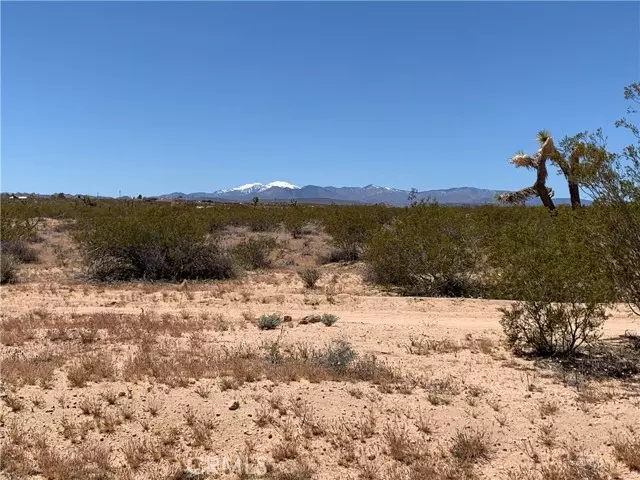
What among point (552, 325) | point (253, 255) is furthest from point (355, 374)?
point (253, 255)

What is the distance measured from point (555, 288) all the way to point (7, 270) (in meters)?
16.2

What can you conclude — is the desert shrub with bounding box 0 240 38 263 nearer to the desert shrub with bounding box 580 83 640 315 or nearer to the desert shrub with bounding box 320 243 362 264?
the desert shrub with bounding box 320 243 362 264

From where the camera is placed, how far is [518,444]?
226 inches

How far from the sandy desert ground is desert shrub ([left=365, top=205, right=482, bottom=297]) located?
574 centimetres

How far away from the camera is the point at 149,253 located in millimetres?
19484

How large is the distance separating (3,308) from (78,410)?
7.89 meters

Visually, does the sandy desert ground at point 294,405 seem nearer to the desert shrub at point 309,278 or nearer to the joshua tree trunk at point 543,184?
the desert shrub at point 309,278

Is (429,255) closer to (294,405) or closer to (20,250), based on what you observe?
(294,405)

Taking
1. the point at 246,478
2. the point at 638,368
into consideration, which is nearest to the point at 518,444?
the point at 246,478

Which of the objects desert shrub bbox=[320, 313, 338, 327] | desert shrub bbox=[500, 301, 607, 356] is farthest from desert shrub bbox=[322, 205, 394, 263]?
desert shrub bbox=[500, 301, 607, 356]

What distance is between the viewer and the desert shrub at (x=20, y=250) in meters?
22.0

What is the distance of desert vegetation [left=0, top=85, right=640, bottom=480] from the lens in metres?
5.48

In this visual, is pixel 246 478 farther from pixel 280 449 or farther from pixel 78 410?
pixel 78 410

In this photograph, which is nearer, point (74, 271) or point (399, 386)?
point (399, 386)
